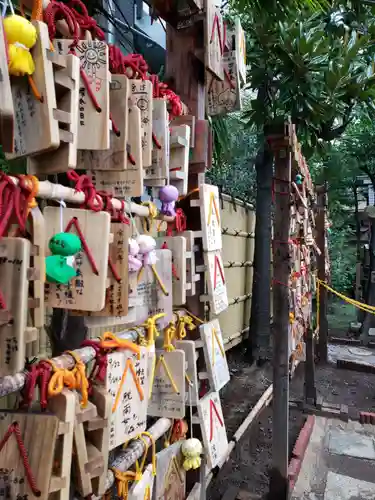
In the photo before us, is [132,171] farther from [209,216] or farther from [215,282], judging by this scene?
[215,282]

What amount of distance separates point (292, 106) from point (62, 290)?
488cm

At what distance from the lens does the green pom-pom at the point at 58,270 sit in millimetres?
999

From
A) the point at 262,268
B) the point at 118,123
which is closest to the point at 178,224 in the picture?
the point at 118,123

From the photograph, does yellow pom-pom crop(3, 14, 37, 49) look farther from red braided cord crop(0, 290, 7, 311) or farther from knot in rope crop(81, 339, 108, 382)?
knot in rope crop(81, 339, 108, 382)

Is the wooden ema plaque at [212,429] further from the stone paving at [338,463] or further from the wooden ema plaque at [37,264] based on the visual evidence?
the stone paving at [338,463]

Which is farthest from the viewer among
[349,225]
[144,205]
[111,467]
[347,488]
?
[349,225]

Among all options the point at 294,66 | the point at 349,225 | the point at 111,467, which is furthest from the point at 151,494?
the point at 349,225

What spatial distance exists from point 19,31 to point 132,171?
1.68 feet

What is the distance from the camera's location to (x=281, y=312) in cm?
349

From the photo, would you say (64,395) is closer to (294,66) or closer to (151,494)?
(151,494)

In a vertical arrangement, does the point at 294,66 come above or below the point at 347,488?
above

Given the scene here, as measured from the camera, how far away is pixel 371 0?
10.0 ft

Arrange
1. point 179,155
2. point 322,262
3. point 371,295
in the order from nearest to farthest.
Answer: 1. point 179,155
2. point 322,262
3. point 371,295

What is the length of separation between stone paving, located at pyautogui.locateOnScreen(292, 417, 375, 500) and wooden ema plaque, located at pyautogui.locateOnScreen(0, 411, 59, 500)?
11.0 ft
